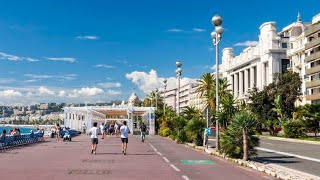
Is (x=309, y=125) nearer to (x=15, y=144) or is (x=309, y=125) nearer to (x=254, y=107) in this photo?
(x=254, y=107)

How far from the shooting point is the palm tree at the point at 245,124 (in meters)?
18.2

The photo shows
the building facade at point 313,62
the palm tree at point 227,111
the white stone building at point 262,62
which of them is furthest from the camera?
the white stone building at point 262,62

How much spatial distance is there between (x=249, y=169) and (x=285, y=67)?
8218cm

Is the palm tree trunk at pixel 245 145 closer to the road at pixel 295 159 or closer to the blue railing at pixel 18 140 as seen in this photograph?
the road at pixel 295 159

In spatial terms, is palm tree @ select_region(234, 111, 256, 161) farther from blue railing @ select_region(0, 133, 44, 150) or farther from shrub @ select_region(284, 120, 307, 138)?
shrub @ select_region(284, 120, 307, 138)

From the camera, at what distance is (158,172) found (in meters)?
14.1

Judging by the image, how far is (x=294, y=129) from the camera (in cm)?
4756

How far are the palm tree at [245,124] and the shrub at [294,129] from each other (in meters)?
30.1

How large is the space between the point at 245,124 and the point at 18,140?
1778 centimetres

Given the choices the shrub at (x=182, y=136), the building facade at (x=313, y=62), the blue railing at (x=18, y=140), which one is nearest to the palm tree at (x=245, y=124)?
the blue railing at (x=18, y=140)

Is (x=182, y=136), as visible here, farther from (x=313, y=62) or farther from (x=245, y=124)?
(x=313, y=62)

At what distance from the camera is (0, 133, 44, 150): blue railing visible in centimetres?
2668

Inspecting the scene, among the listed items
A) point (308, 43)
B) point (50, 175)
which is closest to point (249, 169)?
point (50, 175)

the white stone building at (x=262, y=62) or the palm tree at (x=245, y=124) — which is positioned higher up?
the white stone building at (x=262, y=62)
